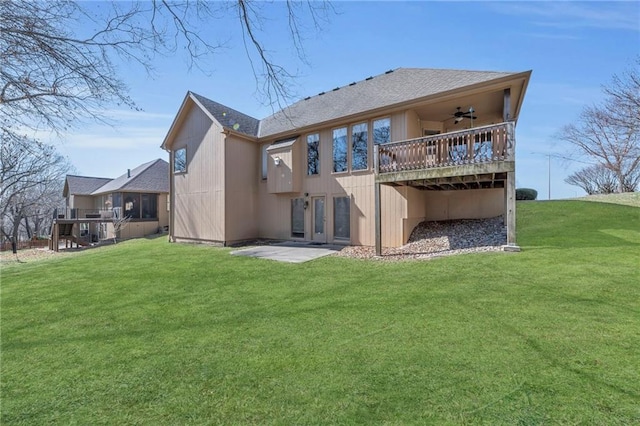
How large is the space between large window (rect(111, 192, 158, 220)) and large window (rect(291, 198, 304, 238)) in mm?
15142

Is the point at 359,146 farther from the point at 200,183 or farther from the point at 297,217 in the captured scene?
the point at 200,183

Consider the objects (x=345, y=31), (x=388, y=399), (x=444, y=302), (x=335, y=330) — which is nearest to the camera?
(x=388, y=399)

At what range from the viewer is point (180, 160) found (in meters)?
14.6

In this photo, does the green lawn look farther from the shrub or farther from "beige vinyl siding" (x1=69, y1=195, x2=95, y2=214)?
"beige vinyl siding" (x1=69, y1=195, x2=95, y2=214)

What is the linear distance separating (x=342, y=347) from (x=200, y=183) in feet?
39.3

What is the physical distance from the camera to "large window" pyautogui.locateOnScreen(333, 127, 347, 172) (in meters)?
11.1

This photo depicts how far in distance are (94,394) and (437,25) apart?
897 cm

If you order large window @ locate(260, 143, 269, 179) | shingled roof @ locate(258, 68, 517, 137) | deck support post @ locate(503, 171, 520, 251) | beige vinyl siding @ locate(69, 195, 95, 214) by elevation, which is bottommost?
deck support post @ locate(503, 171, 520, 251)

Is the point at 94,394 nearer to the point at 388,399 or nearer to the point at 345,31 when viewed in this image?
the point at 388,399

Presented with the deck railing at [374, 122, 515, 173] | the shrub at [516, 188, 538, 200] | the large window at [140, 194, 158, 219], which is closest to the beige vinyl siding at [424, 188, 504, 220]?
the deck railing at [374, 122, 515, 173]

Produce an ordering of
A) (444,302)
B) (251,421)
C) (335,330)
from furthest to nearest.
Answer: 1. (444,302)
2. (335,330)
3. (251,421)

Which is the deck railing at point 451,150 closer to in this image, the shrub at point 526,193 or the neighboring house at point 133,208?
the shrub at point 526,193

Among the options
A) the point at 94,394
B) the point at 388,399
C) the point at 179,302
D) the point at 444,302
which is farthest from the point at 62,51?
the point at 444,302

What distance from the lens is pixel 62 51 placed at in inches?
183
